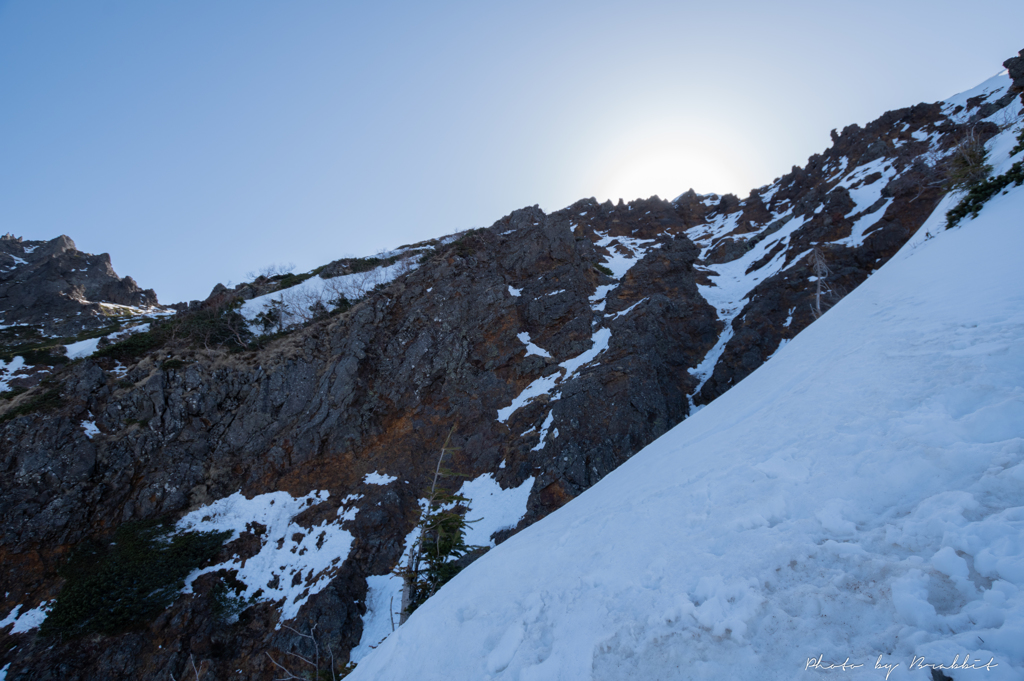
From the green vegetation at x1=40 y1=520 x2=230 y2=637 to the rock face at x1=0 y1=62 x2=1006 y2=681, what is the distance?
49 cm

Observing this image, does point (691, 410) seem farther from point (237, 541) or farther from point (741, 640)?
point (237, 541)

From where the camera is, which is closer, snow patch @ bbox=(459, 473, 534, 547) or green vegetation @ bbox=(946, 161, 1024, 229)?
green vegetation @ bbox=(946, 161, 1024, 229)

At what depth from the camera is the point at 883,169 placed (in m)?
35.1

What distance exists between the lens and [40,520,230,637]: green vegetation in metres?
15.4

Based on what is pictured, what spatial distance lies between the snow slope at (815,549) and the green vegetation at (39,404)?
1121 inches

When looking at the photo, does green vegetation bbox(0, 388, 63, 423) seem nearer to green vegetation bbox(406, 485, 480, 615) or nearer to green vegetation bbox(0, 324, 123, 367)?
green vegetation bbox(0, 324, 123, 367)

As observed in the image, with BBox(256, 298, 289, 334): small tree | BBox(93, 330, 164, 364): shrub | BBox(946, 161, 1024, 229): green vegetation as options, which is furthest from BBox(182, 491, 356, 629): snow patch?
BBox(946, 161, 1024, 229): green vegetation

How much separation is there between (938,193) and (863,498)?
36325mm

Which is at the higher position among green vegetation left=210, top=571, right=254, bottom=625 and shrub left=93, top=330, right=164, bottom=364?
shrub left=93, top=330, right=164, bottom=364

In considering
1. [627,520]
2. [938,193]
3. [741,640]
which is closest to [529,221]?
[938,193]

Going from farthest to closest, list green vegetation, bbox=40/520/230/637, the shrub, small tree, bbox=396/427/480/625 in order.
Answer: the shrub < green vegetation, bbox=40/520/230/637 < small tree, bbox=396/427/480/625

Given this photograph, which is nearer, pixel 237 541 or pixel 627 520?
pixel 627 520

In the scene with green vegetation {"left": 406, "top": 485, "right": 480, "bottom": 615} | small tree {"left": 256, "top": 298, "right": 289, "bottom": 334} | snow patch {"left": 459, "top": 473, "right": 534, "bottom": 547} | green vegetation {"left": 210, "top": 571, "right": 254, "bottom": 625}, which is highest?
small tree {"left": 256, "top": 298, "right": 289, "bottom": 334}

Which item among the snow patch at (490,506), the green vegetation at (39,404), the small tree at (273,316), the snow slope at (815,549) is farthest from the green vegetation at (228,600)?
the small tree at (273,316)
